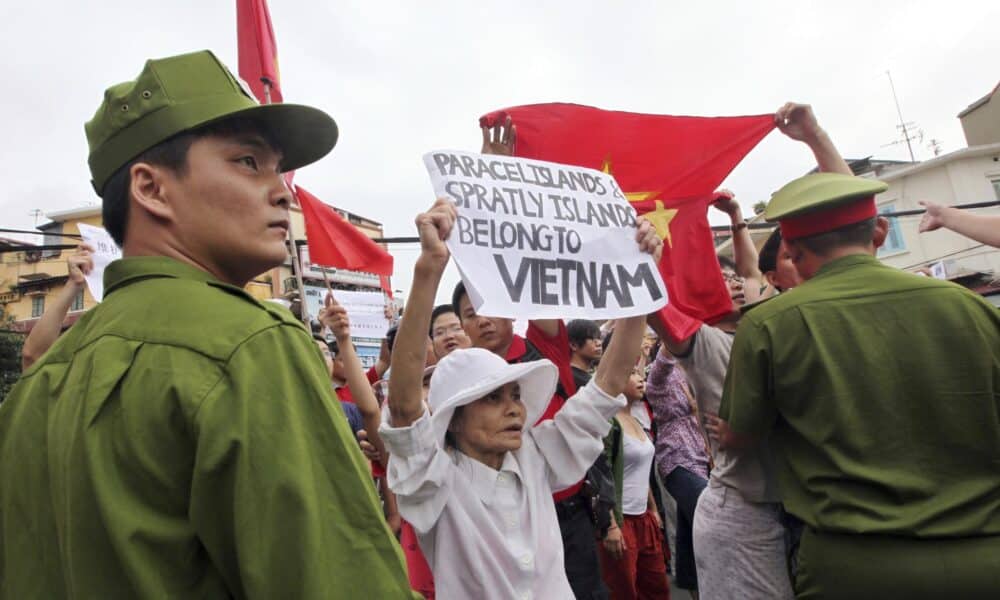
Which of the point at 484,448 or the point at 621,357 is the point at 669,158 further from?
the point at 484,448

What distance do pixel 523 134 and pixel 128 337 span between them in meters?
2.53

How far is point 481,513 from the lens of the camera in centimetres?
248

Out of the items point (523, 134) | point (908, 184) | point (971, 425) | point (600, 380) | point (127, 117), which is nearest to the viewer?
point (127, 117)

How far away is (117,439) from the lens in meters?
1.04

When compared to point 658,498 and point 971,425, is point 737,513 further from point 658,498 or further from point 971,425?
point 658,498

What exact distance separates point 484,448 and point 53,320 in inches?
97.5

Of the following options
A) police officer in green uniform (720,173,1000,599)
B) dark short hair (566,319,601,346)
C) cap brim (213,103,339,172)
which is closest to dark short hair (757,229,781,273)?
police officer in green uniform (720,173,1000,599)

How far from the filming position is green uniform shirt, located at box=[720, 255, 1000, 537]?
2.10m

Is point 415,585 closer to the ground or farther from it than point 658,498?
farther from it

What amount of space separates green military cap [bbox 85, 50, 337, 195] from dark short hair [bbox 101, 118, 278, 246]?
0.05ft

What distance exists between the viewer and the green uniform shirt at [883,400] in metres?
2.10

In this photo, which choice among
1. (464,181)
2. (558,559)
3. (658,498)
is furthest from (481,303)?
(658,498)

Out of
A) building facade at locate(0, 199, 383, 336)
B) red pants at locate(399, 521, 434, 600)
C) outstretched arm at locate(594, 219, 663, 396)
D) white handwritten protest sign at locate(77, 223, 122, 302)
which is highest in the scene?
building facade at locate(0, 199, 383, 336)

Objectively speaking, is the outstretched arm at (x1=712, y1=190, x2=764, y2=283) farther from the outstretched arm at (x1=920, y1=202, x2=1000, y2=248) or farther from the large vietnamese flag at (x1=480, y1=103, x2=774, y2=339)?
the outstretched arm at (x1=920, y1=202, x2=1000, y2=248)
